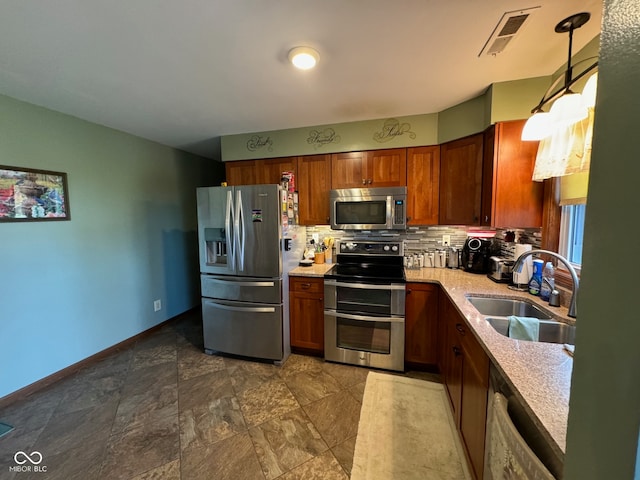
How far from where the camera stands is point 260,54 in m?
1.58

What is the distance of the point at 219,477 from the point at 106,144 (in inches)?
127

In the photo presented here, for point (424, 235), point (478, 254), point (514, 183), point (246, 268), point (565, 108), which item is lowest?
point (246, 268)

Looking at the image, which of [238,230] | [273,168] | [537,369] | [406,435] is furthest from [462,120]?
[406,435]

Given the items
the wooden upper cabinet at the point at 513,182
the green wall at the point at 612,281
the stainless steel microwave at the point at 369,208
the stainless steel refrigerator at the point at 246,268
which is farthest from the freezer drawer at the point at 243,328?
the green wall at the point at 612,281

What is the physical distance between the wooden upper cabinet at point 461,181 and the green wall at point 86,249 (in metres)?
3.46

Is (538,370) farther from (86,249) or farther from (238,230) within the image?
(86,249)

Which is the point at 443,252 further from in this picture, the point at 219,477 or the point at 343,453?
the point at 219,477

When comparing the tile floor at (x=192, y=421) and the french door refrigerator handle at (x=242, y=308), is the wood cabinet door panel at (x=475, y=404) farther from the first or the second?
the french door refrigerator handle at (x=242, y=308)

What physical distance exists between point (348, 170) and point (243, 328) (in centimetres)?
200

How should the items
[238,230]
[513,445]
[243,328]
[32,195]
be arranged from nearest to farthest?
[513,445]
[32,195]
[238,230]
[243,328]

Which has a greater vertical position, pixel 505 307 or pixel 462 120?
pixel 462 120

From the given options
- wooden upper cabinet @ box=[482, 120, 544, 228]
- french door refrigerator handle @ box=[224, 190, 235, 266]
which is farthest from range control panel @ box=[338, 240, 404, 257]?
french door refrigerator handle @ box=[224, 190, 235, 266]

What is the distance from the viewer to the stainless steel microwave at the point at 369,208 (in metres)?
2.56

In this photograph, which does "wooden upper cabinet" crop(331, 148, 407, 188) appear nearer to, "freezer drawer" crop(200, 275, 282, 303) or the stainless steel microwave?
the stainless steel microwave
